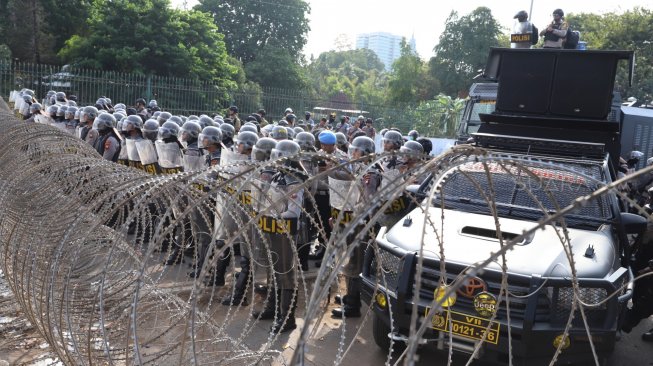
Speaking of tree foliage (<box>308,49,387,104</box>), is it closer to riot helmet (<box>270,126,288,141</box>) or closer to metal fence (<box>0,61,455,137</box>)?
metal fence (<box>0,61,455,137</box>)

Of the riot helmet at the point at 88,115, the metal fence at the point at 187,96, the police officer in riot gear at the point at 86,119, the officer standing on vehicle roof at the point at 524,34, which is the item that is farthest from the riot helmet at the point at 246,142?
the metal fence at the point at 187,96

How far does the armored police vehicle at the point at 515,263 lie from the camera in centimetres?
406

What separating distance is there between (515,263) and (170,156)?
547cm

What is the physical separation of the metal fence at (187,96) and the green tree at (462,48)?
19999 millimetres

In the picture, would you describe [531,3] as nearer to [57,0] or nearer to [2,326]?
[2,326]

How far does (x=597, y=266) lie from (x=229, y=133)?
6522 millimetres

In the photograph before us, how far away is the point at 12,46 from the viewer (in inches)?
1217

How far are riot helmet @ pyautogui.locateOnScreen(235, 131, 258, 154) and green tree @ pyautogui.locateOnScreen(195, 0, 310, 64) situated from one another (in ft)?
139

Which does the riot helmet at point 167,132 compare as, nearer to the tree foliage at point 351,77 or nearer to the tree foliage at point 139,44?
the tree foliage at point 139,44

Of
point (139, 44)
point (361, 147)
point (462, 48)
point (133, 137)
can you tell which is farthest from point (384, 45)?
point (361, 147)

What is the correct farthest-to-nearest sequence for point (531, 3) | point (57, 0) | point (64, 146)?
point (57, 0), point (531, 3), point (64, 146)

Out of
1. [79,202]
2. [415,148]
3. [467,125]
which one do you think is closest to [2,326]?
[79,202]

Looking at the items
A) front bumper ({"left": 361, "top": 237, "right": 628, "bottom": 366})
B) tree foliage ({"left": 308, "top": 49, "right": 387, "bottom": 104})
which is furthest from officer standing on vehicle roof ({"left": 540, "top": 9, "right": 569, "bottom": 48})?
tree foliage ({"left": 308, "top": 49, "right": 387, "bottom": 104})

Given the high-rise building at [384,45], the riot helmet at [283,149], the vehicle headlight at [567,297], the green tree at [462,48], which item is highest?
the high-rise building at [384,45]
